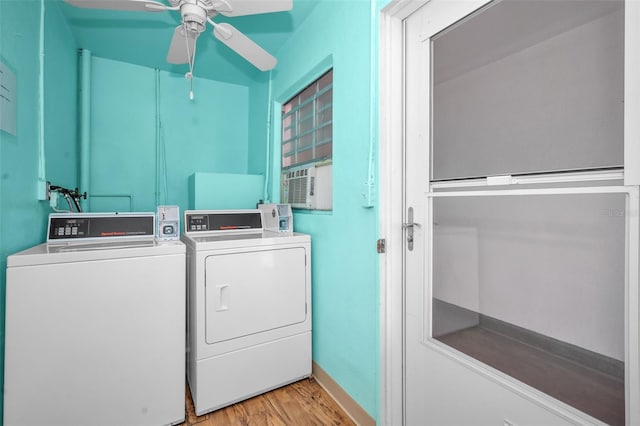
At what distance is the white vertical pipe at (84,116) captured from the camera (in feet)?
8.40

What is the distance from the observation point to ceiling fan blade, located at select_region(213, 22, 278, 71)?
163cm

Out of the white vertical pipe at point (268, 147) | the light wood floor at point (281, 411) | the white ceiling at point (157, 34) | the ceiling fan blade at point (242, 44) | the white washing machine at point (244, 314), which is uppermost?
the white ceiling at point (157, 34)

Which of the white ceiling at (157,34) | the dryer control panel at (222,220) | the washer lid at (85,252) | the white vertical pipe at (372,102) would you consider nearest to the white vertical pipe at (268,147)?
the white ceiling at (157,34)

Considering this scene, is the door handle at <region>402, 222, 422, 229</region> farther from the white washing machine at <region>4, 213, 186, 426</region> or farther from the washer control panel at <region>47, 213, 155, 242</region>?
the washer control panel at <region>47, 213, 155, 242</region>

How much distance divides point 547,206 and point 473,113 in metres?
0.48

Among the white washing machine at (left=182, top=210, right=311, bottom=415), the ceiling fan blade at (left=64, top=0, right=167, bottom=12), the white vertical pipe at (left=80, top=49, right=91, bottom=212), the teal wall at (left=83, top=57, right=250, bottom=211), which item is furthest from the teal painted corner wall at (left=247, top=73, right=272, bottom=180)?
the white vertical pipe at (left=80, top=49, right=91, bottom=212)

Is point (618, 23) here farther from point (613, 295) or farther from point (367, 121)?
point (367, 121)

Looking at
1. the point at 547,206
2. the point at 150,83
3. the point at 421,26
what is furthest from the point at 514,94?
the point at 150,83

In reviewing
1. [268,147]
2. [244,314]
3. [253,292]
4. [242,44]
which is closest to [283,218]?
[253,292]

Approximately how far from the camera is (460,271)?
1.29 meters

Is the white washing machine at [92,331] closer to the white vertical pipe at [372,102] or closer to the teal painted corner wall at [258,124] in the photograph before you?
the white vertical pipe at [372,102]

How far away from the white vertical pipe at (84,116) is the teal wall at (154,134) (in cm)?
10

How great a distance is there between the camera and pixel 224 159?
3295mm

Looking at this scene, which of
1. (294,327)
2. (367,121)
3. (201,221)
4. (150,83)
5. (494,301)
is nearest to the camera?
(494,301)
